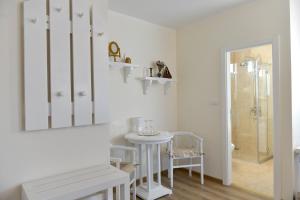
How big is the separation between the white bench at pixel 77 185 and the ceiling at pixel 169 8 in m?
2.15

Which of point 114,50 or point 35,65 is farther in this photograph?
point 114,50

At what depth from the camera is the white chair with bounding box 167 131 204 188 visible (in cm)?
302

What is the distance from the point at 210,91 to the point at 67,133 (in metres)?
2.40

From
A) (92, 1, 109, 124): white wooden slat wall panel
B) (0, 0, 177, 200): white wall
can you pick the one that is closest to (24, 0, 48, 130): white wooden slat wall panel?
(0, 0, 177, 200): white wall

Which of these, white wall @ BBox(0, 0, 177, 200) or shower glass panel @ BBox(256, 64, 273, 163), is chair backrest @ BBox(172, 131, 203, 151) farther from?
white wall @ BBox(0, 0, 177, 200)

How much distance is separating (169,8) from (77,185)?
2.51 meters

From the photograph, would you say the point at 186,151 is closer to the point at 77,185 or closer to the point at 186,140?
the point at 186,140

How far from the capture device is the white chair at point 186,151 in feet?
9.89

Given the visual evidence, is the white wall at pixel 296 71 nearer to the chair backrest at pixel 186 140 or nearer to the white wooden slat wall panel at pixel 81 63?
the chair backrest at pixel 186 140

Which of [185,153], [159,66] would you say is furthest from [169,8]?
[185,153]

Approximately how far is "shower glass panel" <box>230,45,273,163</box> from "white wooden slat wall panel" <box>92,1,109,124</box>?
11.1 ft

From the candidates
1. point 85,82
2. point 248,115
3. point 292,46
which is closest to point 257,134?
point 248,115

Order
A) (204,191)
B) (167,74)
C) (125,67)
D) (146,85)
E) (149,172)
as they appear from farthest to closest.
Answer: (167,74)
(146,85)
(125,67)
(204,191)
(149,172)

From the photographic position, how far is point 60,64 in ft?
4.59
